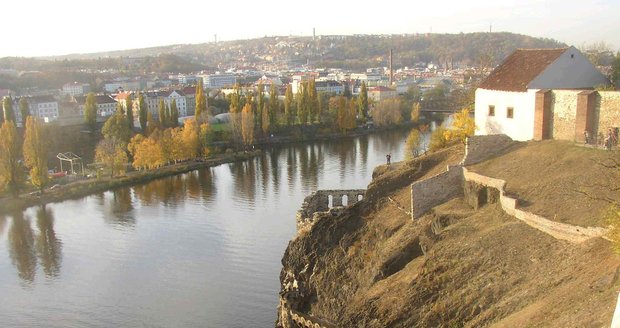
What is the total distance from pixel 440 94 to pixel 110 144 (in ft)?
135

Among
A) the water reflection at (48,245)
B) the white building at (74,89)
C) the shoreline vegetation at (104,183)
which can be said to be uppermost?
the white building at (74,89)

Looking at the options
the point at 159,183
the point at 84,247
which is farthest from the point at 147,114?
the point at 84,247

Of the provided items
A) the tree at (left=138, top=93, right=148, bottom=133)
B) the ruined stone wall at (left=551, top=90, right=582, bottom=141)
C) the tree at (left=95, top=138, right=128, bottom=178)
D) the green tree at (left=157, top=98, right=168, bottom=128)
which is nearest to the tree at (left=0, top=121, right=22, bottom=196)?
the tree at (left=95, top=138, right=128, bottom=178)

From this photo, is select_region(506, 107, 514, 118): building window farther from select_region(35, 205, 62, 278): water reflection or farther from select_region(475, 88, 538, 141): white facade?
select_region(35, 205, 62, 278): water reflection

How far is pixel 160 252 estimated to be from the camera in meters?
21.1

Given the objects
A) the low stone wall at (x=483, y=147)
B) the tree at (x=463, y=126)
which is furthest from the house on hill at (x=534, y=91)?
the tree at (x=463, y=126)

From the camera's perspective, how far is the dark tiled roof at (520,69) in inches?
699

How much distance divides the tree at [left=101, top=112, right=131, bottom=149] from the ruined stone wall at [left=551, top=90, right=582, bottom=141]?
29446 mm

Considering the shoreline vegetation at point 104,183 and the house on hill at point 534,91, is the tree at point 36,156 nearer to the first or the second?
the shoreline vegetation at point 104,183

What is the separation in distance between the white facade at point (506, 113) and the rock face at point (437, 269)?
79.1 inches

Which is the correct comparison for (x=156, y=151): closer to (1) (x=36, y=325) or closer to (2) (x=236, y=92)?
(2) (x=236, y=92)

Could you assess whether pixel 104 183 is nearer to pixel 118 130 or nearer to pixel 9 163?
pixel 9 163

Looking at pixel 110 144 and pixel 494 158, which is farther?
pixel 110 144

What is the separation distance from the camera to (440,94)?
67250mm
